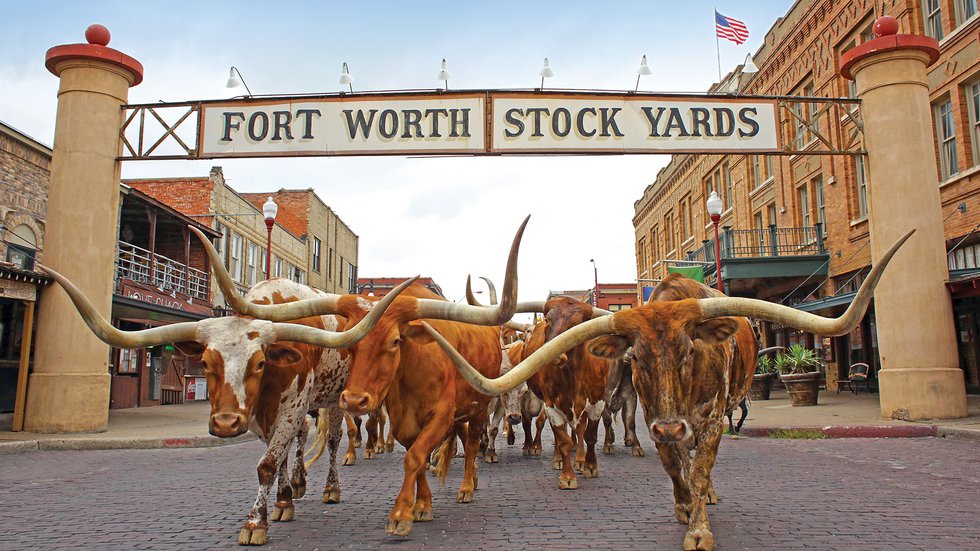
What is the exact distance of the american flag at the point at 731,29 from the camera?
76.2 feet

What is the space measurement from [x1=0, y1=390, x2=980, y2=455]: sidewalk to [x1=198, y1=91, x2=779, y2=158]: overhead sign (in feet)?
17.4

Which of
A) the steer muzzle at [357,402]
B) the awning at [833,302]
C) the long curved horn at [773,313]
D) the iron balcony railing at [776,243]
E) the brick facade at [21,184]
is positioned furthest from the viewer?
the iron balcony railing at [776,243]

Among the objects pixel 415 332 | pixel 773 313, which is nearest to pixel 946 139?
pixel 773 313

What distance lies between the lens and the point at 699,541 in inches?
179

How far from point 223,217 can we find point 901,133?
2392cm

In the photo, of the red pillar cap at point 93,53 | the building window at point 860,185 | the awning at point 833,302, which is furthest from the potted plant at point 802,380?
the red pillar cap at point 93,53

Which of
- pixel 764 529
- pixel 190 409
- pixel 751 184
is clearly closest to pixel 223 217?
pixel 190 409

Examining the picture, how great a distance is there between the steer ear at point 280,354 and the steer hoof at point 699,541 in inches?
119

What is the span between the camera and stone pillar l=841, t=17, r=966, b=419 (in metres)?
12.8

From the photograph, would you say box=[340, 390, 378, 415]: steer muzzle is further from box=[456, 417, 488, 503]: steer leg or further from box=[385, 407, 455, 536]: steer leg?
box=[456, 417, 488, 503]: steer leg

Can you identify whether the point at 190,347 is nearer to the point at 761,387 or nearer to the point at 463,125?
the point at 463,125

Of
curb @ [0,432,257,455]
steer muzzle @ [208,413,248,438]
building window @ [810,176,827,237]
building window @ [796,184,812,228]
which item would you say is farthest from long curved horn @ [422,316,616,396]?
building window @ [796,184,812,228]

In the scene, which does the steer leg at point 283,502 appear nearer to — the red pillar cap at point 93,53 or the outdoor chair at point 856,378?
the red pillar cap at point 93,53

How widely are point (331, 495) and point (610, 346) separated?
3.34m
